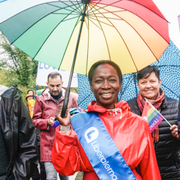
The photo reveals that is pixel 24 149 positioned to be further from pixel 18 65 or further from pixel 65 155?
pixel 18 65

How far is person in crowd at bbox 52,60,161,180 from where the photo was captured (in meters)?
1.71

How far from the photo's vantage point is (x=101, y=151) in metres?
1.88

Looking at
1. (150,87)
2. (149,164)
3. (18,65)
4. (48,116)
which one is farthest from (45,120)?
(18,65)

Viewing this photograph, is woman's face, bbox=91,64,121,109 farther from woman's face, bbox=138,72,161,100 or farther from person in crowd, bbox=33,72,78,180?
person in crowd, bbox=33,72,78,180

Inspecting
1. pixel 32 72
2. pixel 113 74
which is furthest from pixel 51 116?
pixel 32 72

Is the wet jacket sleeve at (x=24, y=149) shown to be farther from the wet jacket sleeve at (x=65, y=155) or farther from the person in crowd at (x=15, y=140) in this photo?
the wet jacket sleeve at (x=65, y=155)

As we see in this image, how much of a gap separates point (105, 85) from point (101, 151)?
58 centimetres

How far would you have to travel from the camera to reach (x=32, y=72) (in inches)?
1043

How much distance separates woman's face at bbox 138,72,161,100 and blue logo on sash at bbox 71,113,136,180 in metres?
1.05

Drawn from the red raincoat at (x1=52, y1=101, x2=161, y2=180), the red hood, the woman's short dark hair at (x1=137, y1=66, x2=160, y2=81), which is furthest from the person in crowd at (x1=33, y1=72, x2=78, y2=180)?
the red raincoat at (x1=52, y1=101, x2=161, y2=180)

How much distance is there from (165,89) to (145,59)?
2.85 ft

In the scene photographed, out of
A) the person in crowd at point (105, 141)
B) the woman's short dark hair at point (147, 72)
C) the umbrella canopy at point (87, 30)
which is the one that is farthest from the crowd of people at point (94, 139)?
the woman's short dark hair at point (147, 72)

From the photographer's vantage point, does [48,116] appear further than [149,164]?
Yes

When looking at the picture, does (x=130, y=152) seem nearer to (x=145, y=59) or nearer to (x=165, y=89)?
(x=145, y=59)
